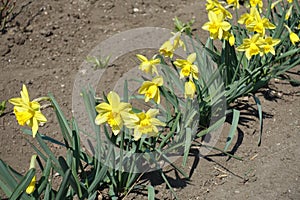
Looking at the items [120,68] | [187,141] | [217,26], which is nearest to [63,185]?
[187,141]

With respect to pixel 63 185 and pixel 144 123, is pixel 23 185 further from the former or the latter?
pixel 144 123

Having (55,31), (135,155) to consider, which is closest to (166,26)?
(55,31)

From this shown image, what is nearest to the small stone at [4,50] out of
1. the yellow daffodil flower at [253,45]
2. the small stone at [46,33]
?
the small stone at [46,33]

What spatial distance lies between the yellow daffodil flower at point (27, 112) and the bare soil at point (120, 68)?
0.83 meters

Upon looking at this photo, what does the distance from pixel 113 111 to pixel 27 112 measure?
38 centimetres

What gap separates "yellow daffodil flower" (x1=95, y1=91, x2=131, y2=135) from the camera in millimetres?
1890

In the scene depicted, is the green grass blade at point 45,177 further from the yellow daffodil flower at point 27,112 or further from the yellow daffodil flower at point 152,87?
the yellow daffodil flower at point 152,87

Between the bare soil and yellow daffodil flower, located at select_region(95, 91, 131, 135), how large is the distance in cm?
72

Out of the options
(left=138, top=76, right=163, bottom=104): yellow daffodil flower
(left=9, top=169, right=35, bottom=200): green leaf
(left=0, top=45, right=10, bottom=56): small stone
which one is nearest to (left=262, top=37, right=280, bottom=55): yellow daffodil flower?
(left=138, top=76, right=163, bottom=104): yellow daffodil flower

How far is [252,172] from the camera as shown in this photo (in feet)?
8.56

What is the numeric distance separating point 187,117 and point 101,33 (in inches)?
60.8

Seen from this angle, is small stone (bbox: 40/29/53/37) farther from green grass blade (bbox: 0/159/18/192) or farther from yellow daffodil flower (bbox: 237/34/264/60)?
green grass blade (bbox: 0/159/18/192)

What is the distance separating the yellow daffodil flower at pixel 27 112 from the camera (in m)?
1.88

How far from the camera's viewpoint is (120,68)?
3385mm
